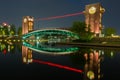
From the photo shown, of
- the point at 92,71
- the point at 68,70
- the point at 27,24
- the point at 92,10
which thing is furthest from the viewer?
the point at 27,24

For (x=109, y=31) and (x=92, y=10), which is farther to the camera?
→ (x=109, y=31)

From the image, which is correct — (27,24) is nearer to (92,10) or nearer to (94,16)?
(92,10)

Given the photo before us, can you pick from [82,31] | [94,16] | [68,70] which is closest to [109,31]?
[94,16]

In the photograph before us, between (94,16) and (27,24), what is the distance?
72.2 metres

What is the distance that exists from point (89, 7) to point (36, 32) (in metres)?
37.2

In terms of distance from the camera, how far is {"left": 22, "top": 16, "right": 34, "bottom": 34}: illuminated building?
593 feet

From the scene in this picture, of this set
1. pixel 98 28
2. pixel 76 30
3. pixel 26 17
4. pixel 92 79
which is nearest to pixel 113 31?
pixel 98 28

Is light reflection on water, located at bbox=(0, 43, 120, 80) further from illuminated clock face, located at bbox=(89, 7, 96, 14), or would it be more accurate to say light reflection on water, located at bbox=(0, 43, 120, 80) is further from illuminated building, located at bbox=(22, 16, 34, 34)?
illuminated building, located at bbox=(22, 16, 34, 34)

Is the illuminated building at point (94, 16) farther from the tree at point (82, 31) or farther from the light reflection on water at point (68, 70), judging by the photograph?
the light reflection on water at point (68, 70)

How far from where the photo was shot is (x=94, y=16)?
4943 inches

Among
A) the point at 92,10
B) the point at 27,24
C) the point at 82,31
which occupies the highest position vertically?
the point at 92,10

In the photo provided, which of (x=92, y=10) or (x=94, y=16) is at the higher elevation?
(x=92, y=10)

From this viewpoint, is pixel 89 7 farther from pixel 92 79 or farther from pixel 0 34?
pixel 92 79

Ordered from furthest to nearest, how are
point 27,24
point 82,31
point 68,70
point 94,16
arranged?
point 27,24 → point 94,16 → point 82,31 → point 68,70
